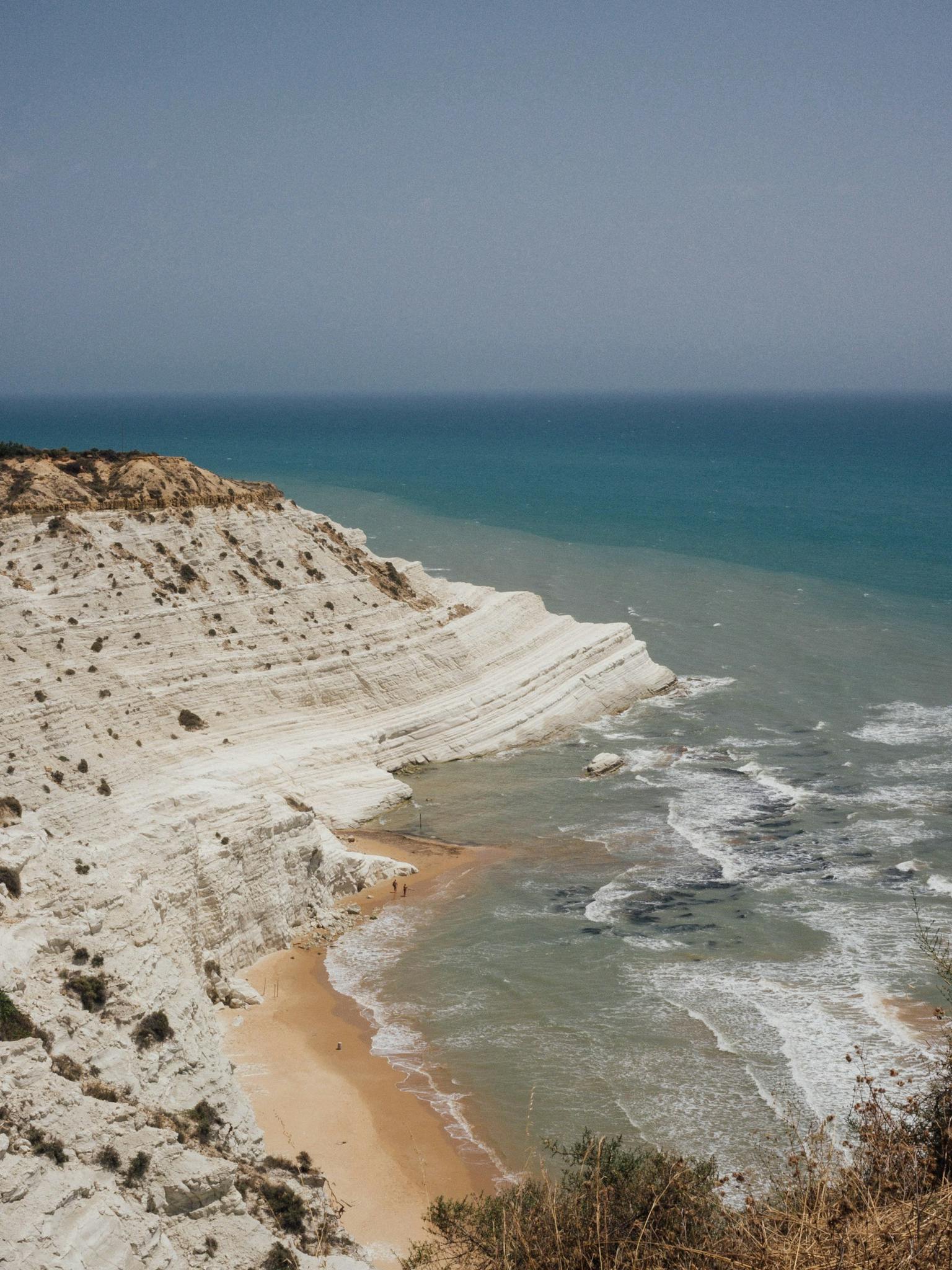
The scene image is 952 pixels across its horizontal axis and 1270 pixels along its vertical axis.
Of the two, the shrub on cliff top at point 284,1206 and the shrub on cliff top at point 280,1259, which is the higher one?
the shrub on cliff top at point 280,1259

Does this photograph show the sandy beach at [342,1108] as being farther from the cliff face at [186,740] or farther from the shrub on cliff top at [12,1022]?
the shrub on cliff top at [12,1022]

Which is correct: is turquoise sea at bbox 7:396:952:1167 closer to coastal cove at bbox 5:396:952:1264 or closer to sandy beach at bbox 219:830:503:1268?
coastal cove at bbox 5:396:952:1264

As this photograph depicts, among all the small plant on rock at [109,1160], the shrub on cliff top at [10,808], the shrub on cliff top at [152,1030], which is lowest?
the shrub on cliff top at [152,1030]

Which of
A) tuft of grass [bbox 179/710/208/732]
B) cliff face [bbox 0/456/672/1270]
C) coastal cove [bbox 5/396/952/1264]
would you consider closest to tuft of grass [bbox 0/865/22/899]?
cliff face [bbox 0/456/672/1270]

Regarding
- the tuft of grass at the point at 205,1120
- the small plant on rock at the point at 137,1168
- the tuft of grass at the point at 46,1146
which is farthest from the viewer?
the tuft of grass at the point at 205,1120

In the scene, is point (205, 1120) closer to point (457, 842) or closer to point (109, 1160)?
point (109, 1160)

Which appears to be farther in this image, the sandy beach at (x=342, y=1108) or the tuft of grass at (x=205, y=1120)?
the sandy beach at (x=342, y=1108)

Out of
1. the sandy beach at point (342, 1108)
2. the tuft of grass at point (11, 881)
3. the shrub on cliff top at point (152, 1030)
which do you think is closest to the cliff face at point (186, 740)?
the tuft of grass at point (11, 881)

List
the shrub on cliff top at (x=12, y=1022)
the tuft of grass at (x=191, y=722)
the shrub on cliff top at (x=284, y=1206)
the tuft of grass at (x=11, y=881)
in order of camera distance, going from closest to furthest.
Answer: the shrub on cliff top at (x=284, y=1206) < the shrub on cliff top at (x=12, y=1022) < the tuft of grass at (x=11, y=881) < the tuft of grass at (x=191, y=722)

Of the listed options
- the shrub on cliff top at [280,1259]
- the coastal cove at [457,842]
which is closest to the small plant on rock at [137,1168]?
the coastal cove at [457,842]
